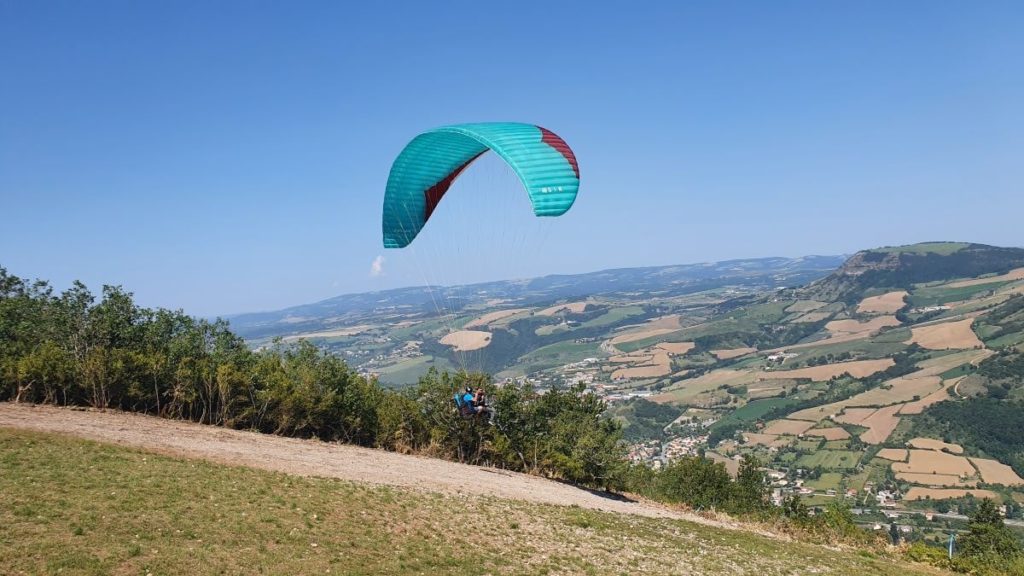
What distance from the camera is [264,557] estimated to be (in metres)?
10.1

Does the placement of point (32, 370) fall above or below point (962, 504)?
above

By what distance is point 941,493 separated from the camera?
210ft

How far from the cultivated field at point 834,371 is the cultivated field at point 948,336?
1286 centimetres

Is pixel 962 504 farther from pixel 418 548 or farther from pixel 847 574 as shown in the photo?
pixel 418 548

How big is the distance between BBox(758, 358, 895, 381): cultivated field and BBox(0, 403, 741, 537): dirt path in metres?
113

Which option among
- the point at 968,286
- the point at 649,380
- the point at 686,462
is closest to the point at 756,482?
the point at 686,462

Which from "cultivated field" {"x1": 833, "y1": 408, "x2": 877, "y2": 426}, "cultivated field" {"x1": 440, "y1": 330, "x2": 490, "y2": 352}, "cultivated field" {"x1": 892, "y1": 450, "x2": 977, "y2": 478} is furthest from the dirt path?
"cultivated field" {"x1": 833, "y1": 408, "x2": 877, "y2": 426}

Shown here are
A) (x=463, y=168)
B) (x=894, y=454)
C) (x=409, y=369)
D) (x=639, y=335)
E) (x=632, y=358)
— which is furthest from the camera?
(x=639, y=335)

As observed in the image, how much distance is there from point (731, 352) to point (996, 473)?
88.9 m

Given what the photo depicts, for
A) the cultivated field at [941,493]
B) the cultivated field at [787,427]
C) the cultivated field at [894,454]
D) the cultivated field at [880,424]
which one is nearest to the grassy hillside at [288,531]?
the cultivated field at [941,493]

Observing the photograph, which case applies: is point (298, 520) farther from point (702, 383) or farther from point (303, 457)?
point (702, 383)

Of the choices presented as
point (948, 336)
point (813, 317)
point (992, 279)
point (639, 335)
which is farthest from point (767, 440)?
point (992, 279)

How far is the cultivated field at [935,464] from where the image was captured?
69.7 metres

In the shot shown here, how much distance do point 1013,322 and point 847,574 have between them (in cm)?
14122
